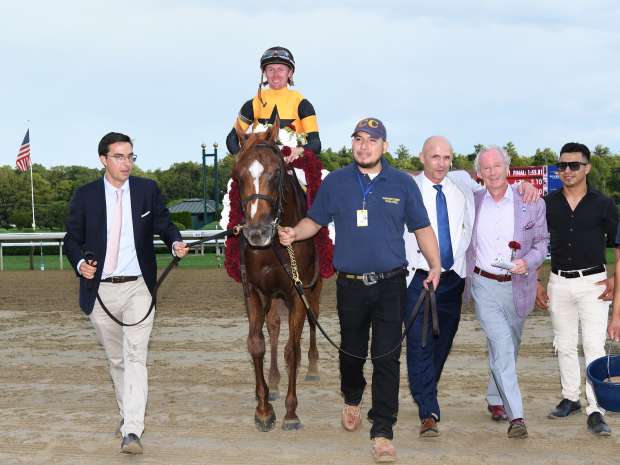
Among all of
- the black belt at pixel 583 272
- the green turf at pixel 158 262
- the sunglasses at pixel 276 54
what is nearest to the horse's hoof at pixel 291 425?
the black belt at pixel 583 272

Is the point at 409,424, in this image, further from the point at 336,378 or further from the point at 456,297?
the point at 336,378

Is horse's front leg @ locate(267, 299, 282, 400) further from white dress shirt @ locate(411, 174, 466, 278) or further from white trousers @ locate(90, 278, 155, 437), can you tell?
white dress shirt @ locate(411, 174, 466, 278)

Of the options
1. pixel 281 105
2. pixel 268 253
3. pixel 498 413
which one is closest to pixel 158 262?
pixel 281 105

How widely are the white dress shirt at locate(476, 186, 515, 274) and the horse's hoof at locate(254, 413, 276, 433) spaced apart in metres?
1.92

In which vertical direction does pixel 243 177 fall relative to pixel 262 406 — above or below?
above

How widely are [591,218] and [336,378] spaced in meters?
3.08

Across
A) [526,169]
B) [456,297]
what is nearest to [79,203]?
[456,297]

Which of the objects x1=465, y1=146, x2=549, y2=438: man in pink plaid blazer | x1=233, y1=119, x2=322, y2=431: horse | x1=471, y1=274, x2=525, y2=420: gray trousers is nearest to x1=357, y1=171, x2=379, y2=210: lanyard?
x1=233, y1=119, x2=322, y2=431: horse

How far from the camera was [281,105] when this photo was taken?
285 inches

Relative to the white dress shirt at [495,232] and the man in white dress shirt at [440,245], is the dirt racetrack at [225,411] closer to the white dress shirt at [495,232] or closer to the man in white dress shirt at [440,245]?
the man in white dress shirt at [440,245]

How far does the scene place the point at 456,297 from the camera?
20.2 ft

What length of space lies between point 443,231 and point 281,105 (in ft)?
6.96

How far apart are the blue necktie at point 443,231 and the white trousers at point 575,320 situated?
36.7 inches

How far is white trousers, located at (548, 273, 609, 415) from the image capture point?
6.00 meters
